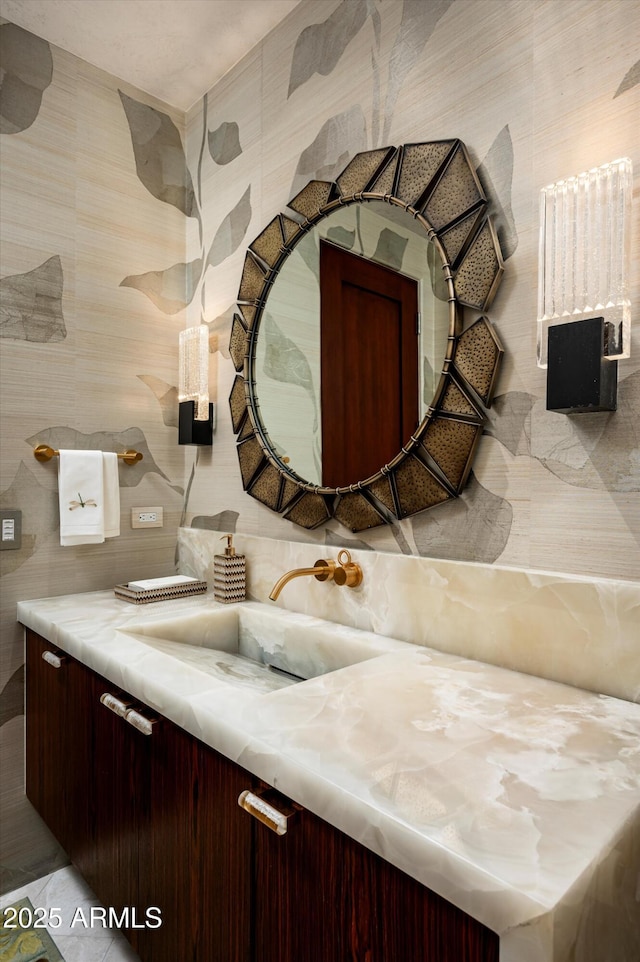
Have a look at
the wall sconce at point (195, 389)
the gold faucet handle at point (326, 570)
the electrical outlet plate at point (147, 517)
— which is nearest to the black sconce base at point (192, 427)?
the wall sconce at point (195, 389)

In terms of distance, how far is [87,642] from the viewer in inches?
52.4

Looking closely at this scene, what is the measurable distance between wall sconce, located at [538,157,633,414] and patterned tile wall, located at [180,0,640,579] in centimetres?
7

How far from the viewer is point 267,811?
78cm

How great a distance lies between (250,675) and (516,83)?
144 cm

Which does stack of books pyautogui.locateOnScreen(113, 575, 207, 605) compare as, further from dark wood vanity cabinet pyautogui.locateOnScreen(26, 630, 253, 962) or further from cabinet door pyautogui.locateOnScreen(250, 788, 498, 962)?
cabinet door pyautogui.locateOnScreen(250, 788, 498, 962)

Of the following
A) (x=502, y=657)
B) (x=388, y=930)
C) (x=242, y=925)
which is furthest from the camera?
(x=502, y=657)

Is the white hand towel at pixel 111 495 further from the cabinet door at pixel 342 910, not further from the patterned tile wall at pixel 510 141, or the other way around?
the cabinet door at pixel 342 910

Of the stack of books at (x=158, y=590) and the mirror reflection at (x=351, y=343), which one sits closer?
the mirror reflection at (x=351, y=343)

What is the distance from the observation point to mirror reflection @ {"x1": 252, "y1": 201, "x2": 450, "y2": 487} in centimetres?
131

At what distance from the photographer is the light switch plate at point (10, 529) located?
172 centimetres

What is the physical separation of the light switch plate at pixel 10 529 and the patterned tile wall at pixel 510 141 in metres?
0.80

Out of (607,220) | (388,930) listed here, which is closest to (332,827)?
(388,930)

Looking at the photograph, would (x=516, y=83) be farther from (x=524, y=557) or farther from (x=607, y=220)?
(x=524, y=557)

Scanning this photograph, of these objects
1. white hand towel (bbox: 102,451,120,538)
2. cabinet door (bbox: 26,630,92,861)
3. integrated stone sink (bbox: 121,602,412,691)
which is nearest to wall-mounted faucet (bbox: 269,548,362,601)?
integrated stone sink (bbox: 121,602,412,691)
